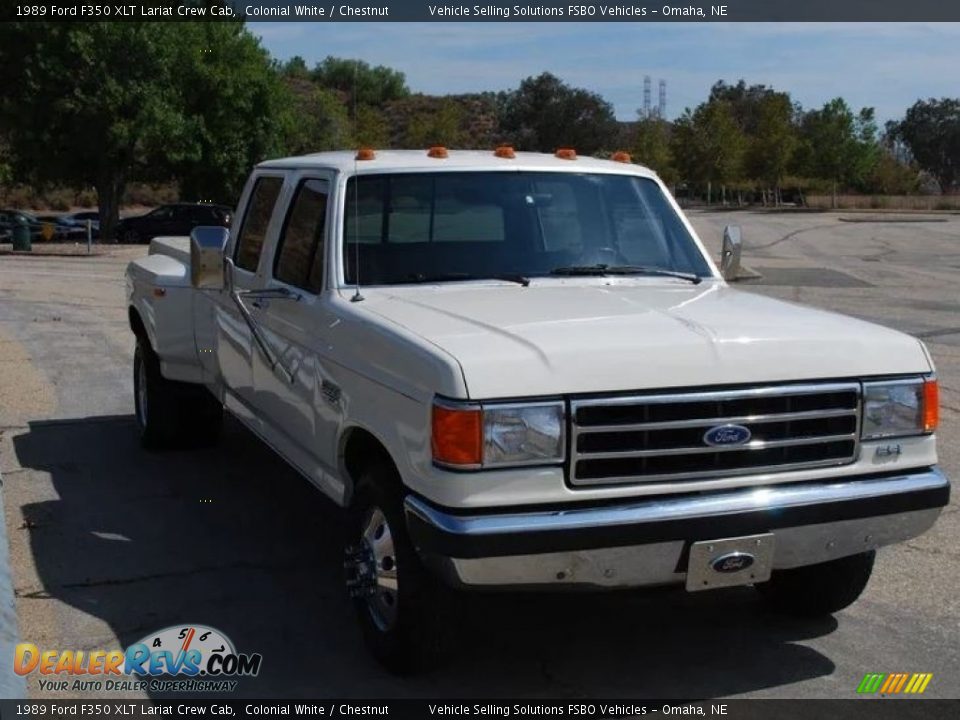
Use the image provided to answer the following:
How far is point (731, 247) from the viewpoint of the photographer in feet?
20.5

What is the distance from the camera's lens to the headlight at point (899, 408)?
441cm

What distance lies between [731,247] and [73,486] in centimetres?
411

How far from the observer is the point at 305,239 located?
571 cm

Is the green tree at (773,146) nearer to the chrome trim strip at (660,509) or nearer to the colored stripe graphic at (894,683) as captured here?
the colored stripe graphic at (894,683)

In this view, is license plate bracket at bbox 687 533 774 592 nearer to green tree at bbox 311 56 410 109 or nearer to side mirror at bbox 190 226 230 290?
side mirror at bbox 190 226 230 290

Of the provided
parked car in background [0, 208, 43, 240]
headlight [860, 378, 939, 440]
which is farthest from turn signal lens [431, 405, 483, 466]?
parked car in background [0, 208, 43, 240]

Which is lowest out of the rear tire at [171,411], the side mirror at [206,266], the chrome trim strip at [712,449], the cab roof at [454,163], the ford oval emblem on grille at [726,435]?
the rear tire at [171,411]

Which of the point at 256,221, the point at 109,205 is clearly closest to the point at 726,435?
the point at 256,221

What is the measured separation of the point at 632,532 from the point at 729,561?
39 cm

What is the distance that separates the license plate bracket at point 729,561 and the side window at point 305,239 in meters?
2.13

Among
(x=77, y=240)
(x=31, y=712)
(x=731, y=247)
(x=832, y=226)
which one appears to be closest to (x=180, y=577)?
(x=31, y=712)

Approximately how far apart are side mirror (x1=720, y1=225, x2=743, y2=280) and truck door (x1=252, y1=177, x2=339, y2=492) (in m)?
2.06

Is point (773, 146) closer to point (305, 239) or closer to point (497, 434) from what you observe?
point (305, 239)

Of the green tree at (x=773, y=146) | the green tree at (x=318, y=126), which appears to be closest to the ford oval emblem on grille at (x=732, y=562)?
the green tree at (x=318, y=126)
